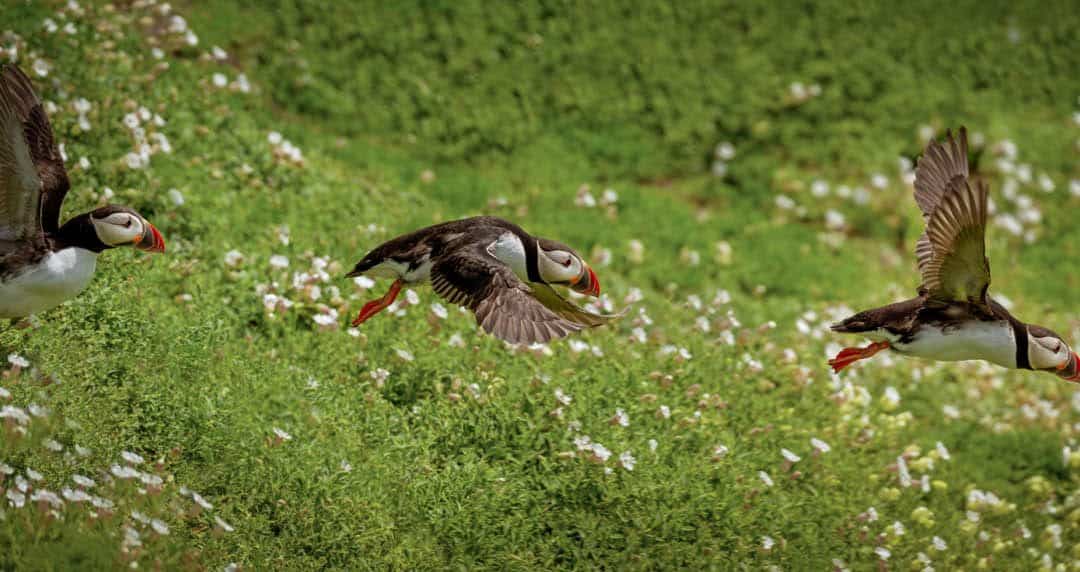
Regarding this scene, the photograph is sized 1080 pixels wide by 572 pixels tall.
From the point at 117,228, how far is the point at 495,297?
6.04ft

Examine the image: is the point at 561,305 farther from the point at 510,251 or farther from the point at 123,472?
the point at 123,472

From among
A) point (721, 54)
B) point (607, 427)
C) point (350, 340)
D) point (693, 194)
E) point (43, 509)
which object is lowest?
point (43, 509)

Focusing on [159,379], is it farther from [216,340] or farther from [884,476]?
[884,476]

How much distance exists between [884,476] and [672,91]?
557 centimetres

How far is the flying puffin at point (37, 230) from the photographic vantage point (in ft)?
19.4

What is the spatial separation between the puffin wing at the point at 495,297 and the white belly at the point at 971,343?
188 centimetres

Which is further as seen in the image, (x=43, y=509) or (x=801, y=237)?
(x=801, y=237)

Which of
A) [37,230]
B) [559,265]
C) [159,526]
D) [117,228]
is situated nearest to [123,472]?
[159,526]

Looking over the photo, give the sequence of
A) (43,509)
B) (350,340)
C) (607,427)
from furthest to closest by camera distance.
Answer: (350,340)
(607,427)
(43,509)

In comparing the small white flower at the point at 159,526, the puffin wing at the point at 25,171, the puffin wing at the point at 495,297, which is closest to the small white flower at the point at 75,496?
the small white flower at the point at 159,526

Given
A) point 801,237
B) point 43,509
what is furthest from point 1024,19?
point 43,509

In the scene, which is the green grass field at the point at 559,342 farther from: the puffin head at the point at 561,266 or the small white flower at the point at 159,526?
the puffin head at the point at 561,266

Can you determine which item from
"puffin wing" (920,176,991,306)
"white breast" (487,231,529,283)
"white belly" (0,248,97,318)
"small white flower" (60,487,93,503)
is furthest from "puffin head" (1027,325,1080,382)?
"white belly" (0,248,97,318)

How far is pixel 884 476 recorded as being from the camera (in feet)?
26.1
